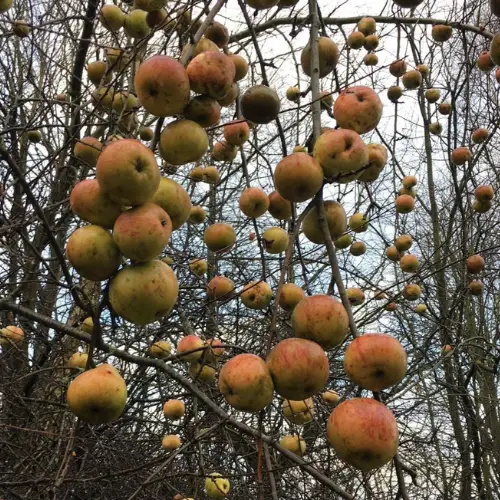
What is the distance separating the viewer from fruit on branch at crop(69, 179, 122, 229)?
121cm

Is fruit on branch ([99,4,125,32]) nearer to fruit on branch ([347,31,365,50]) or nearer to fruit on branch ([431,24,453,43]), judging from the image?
fruit on branch ([347,31,365,50])

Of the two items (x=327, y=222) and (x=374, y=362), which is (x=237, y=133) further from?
(x=374, y=362)

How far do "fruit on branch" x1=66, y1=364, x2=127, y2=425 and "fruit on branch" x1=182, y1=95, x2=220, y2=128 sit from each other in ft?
2.28

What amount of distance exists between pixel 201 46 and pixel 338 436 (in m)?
1.18

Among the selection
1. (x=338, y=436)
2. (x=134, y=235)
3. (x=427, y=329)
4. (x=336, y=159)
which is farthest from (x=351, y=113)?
(x=427, y=329)

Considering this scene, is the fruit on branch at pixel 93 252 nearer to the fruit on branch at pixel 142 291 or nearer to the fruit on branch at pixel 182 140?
the fruit on branch at pixel 142 291

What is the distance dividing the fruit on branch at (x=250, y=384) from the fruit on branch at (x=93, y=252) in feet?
1.22

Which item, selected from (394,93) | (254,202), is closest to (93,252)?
(254,202)

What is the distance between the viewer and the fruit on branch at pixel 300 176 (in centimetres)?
133

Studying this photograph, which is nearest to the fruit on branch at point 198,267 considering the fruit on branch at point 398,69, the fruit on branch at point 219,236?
the fruit on branch at point 219,236

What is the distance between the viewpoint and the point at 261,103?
1.76 meters

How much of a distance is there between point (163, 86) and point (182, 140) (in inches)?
5.5

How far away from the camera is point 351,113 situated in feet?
4.97

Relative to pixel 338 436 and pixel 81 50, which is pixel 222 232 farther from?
pixel 81 50
